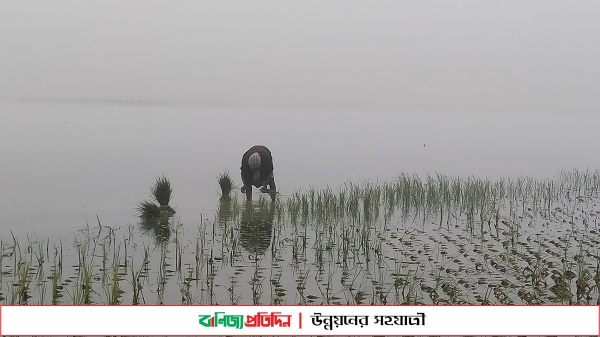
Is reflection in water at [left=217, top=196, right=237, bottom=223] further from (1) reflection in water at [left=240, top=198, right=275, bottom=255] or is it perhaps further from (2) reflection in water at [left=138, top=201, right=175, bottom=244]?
(2) reflection in water at [left=138, top=201, right=175, bottom=244]

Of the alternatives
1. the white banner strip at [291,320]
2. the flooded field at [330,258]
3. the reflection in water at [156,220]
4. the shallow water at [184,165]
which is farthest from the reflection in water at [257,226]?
the white banner strip at [291,320]

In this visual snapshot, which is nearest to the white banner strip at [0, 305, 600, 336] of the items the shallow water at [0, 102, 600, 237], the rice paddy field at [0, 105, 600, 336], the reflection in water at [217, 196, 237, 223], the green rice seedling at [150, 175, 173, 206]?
the rice paddy field at [0, 105, 600, 336]

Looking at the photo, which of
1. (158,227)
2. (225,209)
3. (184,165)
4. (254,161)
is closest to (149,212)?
(158,227)

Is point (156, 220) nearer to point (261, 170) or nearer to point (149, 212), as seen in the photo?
point (149, 212)

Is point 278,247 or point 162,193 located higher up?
point 162,193

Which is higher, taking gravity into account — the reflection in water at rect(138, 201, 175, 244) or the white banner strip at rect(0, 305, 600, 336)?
the reflection in water at rect(138, 201, 175, 244)

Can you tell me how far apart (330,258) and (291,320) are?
300 centimetres

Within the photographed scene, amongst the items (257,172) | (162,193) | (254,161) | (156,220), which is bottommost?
(156,220)

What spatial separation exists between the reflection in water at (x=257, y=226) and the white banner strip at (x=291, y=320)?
3.07 m

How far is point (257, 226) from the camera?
969 cm

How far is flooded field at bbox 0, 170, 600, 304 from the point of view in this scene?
19.6 feet

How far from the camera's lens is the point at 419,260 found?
7.43 m

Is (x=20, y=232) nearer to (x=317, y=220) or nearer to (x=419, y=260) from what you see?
(x=317, y=220)

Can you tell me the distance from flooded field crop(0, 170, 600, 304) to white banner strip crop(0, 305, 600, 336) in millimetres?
910
